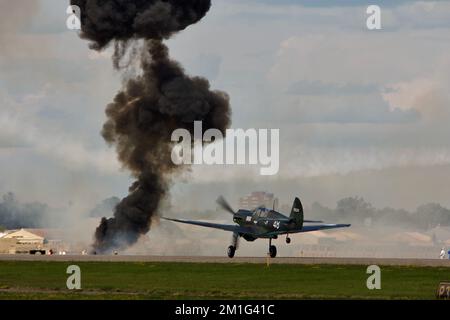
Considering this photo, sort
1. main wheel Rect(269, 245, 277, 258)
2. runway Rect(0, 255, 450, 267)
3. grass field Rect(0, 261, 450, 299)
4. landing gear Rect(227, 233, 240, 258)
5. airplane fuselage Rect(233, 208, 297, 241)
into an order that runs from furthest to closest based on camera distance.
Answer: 1. landing gear Rect(227, 233, 240, 258)
2. airplane fuselage Rect(233, 208, 297, 241)
3. main wheel Rect(269, 245, 277, 258)
4. runway Rect(0, 255, 450, 267)
5. grass field Rect(0, 261, 450, 299)

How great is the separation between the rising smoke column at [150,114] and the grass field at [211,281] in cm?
3650

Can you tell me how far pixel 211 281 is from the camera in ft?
294

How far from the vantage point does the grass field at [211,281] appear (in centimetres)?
7656

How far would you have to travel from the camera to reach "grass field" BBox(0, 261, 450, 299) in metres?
76.6

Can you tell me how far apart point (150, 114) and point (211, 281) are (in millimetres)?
62845

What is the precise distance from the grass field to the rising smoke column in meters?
36.5

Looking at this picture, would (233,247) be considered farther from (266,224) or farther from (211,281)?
(211,281)

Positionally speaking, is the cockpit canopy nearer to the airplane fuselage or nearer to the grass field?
the airplane fuselage

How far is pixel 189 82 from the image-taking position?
149 meters

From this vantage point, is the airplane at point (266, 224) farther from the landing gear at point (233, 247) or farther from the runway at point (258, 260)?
the runway at point (258, 260)

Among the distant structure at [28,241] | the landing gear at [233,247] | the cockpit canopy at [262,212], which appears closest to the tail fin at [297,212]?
the cockpit canopy at [262,212]

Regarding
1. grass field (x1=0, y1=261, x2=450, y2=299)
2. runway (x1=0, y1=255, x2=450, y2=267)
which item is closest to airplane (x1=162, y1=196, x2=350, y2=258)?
runway (x1=0, y1=255, x2=450, y2=267)
